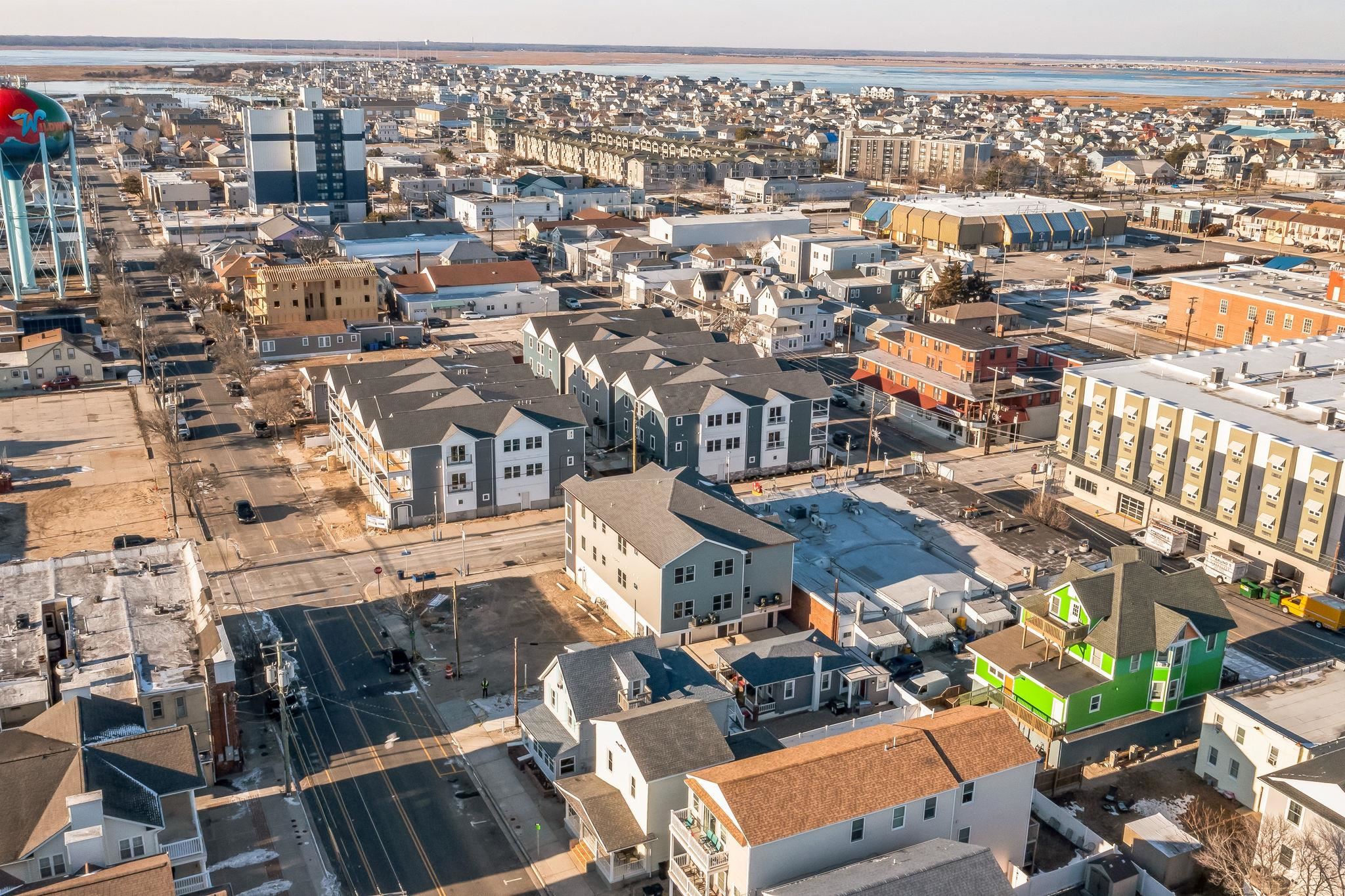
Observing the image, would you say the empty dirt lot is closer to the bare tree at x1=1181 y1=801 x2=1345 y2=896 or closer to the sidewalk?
the sidewalk

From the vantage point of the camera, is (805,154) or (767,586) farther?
(805,154)

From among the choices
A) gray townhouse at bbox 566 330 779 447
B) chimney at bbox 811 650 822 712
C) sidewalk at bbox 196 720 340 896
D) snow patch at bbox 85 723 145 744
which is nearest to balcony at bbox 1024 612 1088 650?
chimney at bbox 811 650 822 712

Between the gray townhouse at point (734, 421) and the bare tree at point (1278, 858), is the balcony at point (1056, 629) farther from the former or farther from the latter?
the gray townhouse at point (734, 421)

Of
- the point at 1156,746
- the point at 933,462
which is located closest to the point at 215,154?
the point at 933,462

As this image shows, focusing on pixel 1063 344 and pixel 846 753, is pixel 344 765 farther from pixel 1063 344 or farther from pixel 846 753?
pixel 1063 344

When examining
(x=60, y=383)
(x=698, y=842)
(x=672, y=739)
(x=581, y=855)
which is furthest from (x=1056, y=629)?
(x=60, y=383)

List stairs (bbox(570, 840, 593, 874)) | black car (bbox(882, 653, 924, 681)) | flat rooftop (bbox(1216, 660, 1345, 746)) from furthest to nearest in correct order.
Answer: black car (bbox(882, 653, 924, 681)) → flat rooftop (bbox(1216, 660, 1345, 746)) → stairs (bbox(570, 840, 593, 874))
